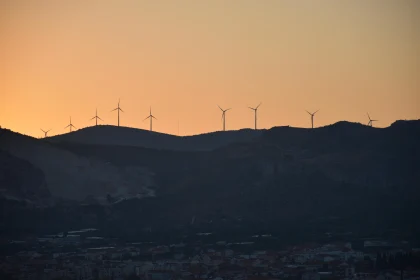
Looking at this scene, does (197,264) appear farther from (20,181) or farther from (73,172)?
(73,172)

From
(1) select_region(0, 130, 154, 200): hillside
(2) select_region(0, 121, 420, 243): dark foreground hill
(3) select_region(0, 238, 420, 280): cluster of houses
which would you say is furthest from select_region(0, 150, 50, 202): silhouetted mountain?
(3) select_region(0, 238, 420, 280): cluster of houses

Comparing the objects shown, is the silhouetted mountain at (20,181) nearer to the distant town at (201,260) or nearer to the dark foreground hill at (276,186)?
the dark foreground hill at (276,186)

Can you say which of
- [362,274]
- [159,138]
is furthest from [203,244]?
[159,138]

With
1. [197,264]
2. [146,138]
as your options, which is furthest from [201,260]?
[146,138]

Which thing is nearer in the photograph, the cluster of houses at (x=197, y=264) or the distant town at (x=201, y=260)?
the cluster of houses at (x=197, y=264)

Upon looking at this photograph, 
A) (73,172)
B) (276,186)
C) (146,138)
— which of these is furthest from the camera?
(146,138)

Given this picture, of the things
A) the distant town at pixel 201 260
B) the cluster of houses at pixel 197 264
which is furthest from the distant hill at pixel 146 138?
the cluster of houses at pixel 197 264
